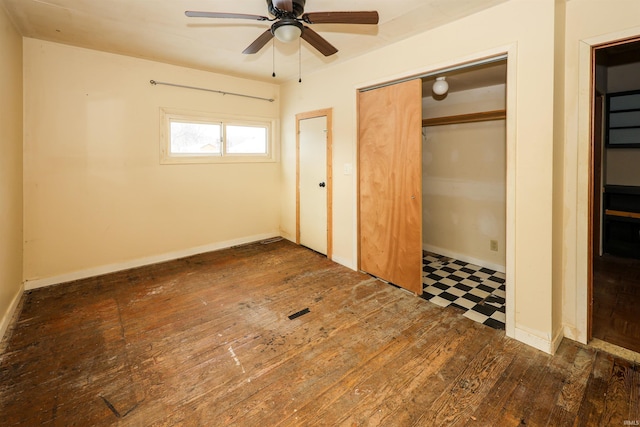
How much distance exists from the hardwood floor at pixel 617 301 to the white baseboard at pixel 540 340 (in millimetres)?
375

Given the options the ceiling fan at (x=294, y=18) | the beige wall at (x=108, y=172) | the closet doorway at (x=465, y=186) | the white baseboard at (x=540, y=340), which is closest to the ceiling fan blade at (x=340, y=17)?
the ceiling fan at (x=294, y=18)

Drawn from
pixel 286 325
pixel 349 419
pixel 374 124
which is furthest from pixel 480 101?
pixel 349 419

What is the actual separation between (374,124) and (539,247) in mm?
1924

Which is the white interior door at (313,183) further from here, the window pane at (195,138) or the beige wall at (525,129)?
the beige wall at (525,129)

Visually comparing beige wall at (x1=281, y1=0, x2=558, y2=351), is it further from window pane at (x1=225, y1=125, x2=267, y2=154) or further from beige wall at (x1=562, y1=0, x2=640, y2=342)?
window pane at (x1=225, y1=125, x2=267, y2=154)

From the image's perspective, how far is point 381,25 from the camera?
2660 mm

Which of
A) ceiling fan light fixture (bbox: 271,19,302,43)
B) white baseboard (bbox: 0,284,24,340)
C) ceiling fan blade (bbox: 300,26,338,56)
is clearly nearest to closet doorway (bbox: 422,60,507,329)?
ceiling fan blade (bbox: 300,26,338,56)

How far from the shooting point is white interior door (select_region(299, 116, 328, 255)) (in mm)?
4137

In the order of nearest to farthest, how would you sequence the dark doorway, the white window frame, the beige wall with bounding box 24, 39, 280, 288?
the beige wall with bounding box 24, 39, 280, 288
the dark doorway
the white window frame

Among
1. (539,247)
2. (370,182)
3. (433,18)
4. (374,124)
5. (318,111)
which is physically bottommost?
(539,247)

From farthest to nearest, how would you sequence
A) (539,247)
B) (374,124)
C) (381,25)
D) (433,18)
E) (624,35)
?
(374,124) → (381,25) → (433,18) → (539,247) → (624,35)

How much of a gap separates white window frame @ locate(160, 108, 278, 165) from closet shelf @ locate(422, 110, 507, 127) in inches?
94.0

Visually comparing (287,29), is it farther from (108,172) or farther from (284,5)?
(108,172)

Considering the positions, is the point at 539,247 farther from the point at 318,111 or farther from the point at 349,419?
the point at 318,111
